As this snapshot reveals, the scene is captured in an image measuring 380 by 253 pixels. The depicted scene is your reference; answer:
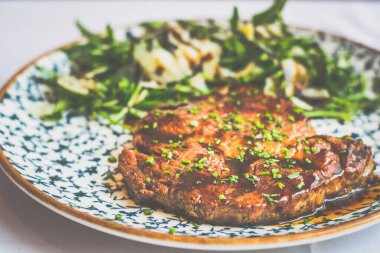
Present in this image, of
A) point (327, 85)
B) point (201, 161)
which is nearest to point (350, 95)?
point (327, 85)

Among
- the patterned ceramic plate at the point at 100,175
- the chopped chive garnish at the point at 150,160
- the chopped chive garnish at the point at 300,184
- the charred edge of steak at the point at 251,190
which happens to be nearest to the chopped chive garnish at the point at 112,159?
the patterned ceramic plate at the point at 100,175

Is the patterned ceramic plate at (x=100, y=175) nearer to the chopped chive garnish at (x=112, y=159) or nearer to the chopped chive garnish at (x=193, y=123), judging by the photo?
the chopped chive garnish at (x=112, y=159)

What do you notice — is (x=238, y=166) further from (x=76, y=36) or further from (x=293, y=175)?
(x=76, y=36)

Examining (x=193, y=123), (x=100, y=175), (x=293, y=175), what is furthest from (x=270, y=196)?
(x=100, y=175)

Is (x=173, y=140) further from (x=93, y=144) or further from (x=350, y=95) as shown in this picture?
(x=350, y=95)

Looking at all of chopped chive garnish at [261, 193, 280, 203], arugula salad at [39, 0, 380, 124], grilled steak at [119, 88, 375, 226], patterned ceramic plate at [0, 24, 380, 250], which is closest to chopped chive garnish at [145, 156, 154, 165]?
grilled steak at [119, 88, 375, 226]

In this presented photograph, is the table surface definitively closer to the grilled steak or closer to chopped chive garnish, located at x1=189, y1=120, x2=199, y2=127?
the grilled steak
